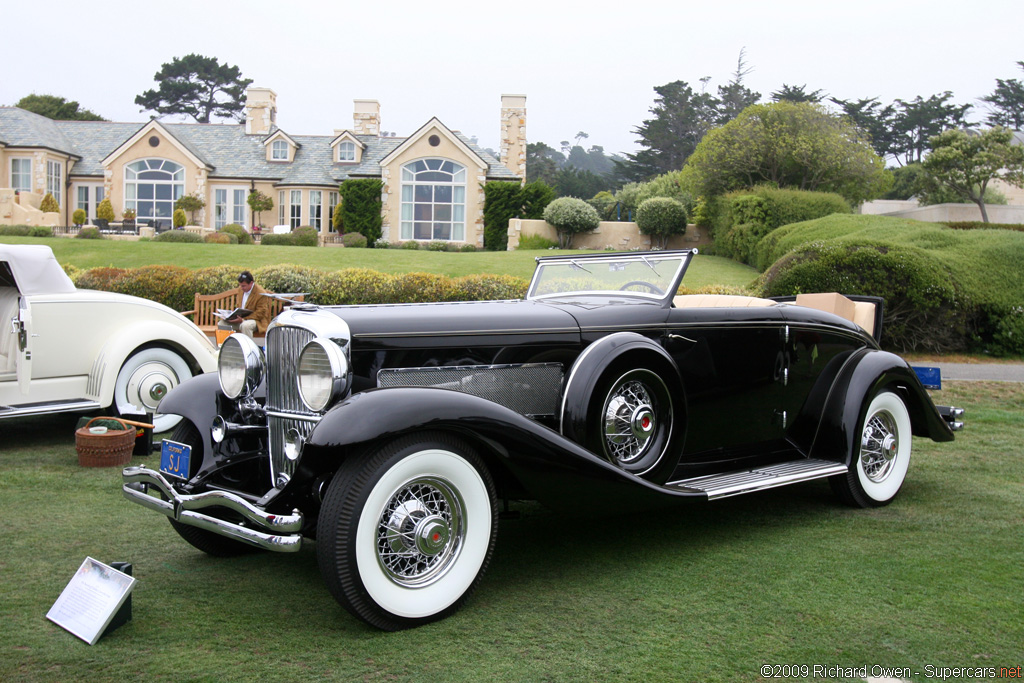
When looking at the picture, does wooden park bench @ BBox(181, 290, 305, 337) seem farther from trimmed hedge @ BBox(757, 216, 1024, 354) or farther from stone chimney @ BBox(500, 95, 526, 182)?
stone chimney @ BBox(500, 95, 526, 182)

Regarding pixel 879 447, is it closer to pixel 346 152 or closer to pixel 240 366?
pixel 240 366

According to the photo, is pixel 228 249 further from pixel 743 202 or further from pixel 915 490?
pixel 915 490

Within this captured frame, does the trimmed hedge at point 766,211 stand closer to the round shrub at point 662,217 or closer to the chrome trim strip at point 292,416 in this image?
the round shrub at point 662,217

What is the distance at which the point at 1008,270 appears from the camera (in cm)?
1368

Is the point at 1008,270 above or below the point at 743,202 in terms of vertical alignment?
below

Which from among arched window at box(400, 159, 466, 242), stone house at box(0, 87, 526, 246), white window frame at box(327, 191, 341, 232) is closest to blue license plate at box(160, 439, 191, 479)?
stone house at box(0, 87, 526, 246)

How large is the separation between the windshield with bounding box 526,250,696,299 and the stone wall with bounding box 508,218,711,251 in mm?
26687

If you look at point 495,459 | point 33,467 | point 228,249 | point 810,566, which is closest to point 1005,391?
point 810,566

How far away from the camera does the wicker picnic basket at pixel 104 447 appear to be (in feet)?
19.5

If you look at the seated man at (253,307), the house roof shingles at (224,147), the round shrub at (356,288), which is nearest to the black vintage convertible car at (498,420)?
the seated man at (253,307)

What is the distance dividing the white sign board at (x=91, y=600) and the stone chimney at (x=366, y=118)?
37.9m

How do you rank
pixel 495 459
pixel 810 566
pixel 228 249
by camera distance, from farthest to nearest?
pixel 228 249, pixel 810 566, pixel 495 459

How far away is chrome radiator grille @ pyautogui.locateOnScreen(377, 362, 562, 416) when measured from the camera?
3.88m

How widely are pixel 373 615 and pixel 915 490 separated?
4.32 m
